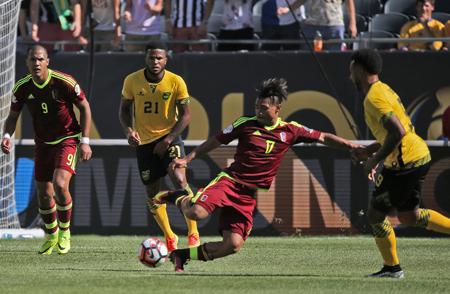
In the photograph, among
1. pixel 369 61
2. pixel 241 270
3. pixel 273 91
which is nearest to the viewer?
pixel 369 61

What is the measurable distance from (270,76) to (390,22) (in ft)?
10.8

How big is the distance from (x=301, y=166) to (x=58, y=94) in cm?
436

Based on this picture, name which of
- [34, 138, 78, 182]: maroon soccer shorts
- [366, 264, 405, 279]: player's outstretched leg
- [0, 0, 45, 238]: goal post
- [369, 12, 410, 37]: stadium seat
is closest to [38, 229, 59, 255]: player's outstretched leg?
[34, 138, 78, 182]: maroon soccer shorts

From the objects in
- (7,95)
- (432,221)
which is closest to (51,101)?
(7,95)

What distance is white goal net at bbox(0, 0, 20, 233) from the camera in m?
10.2

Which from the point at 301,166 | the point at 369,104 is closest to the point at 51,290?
the point at 369,104

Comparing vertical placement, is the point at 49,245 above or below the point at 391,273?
below

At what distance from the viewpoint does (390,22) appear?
12891 millimetres

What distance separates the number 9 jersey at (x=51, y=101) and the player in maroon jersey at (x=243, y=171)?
7.38 ft

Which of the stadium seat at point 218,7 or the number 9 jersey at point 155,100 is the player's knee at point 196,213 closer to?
the number 9 jersey at point 155,100

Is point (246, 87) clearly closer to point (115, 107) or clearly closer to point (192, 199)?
point (115, 107)

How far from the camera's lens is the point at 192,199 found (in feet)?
19.0

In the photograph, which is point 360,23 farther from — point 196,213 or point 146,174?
point 196,213

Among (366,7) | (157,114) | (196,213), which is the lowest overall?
(196,213)
